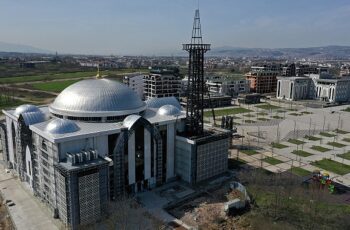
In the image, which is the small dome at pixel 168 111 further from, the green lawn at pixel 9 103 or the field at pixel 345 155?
the green lawn at pixel 9 103

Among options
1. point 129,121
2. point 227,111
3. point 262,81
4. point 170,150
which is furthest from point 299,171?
point 262,81

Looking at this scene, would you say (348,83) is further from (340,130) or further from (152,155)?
(152,155)

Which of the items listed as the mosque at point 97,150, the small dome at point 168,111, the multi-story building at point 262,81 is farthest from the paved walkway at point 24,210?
the multi-story building at point 262,81

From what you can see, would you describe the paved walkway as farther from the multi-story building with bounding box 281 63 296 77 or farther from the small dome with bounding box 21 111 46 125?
the multi-story building with bounding box 281 63 296 77

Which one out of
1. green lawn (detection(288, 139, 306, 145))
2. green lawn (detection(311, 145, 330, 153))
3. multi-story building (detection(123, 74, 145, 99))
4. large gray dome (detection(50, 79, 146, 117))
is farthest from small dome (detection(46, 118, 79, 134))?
multi-story building (detection(123, 74, 145, 99))

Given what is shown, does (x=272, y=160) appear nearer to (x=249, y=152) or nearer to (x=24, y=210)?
(x=249, y=152)
